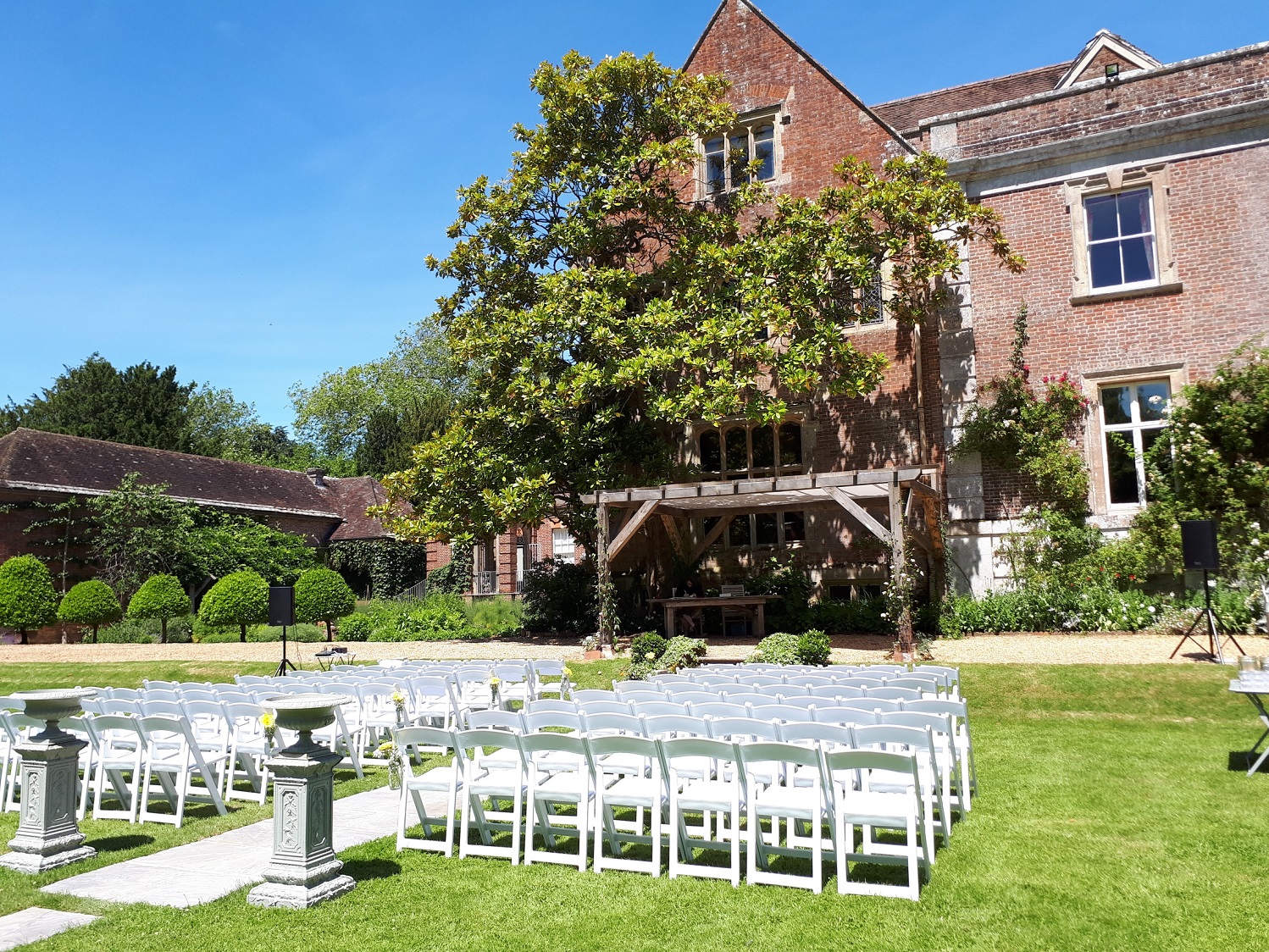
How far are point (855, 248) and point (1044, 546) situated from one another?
6.26 m

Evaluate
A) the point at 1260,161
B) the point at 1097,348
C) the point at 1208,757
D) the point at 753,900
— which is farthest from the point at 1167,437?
the point at 753,900

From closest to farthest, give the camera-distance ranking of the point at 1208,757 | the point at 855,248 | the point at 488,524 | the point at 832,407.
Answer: the point at 1208,757 → the point at 855,248 → the point at 488,524 → the point at 832,407

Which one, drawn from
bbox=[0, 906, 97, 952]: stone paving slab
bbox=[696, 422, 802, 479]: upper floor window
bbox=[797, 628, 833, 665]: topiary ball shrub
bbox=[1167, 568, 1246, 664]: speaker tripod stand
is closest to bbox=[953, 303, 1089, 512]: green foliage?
bbox=[1167, 568, 1246, 664]: speaker tripod stand

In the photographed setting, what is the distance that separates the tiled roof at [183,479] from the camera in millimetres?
27328

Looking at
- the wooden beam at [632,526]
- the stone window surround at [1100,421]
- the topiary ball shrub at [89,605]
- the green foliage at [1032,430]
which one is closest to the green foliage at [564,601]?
the wooden beam at [632,526]

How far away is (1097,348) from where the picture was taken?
656 inches

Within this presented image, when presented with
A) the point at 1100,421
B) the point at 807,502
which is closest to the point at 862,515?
the point at 807,502

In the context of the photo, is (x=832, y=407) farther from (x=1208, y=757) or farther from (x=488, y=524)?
(x=1208, y=757)

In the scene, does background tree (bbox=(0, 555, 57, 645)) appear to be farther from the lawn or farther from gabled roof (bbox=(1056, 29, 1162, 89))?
gabled roof (bbox=(1056, 29, 1162, 89))

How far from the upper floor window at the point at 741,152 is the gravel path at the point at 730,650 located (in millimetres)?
10516

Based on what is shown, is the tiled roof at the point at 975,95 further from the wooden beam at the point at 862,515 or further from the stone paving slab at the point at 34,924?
the stone paving slab at the point at 34,924

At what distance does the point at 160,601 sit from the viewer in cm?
2162

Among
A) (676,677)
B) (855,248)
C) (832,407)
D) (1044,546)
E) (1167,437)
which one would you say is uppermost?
(855,248)

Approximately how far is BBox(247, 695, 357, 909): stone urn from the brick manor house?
33.9 ft
